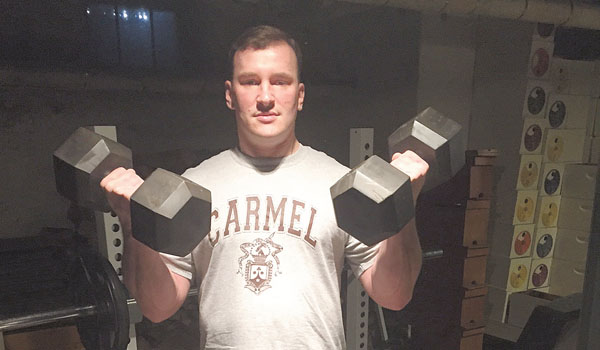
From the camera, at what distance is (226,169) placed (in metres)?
0.89

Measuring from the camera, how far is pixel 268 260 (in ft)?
2.73

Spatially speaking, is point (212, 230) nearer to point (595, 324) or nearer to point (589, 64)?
point (595, 324)

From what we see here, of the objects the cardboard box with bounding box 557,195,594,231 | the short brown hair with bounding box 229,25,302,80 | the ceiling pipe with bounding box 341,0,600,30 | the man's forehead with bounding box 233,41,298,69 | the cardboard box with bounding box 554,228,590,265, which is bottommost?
the cardboard box with bounding box 554,228,590,265

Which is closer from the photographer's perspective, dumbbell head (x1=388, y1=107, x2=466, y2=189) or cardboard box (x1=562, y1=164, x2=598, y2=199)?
dumbbell head (x1=388, y1=107, x2=466, y2=189)

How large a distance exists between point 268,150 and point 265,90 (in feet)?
0.41

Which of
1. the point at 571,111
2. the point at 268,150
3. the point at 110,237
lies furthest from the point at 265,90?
the point at 571,111

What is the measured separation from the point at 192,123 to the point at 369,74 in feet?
3.85

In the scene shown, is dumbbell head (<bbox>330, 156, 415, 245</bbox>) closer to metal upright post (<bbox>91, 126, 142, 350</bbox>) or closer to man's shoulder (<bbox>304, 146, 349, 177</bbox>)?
man's shoulder (<bbox>304, 146, 349, 177</bbox>)

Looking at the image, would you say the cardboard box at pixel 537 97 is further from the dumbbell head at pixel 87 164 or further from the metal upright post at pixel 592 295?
the dumbbell head at pixel 87 164

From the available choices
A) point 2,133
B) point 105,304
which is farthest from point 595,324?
point 2,133

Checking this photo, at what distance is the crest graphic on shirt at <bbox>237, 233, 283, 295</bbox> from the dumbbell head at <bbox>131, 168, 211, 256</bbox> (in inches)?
6.2

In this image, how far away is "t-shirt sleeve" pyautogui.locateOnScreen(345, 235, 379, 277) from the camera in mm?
909

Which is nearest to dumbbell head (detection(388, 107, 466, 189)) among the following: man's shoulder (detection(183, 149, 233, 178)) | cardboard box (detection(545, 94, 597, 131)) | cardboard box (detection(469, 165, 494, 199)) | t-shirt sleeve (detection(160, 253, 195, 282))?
man's shoulder (detection(183, 149, 233, 178))

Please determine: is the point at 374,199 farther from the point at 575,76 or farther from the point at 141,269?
the point at 575,76
